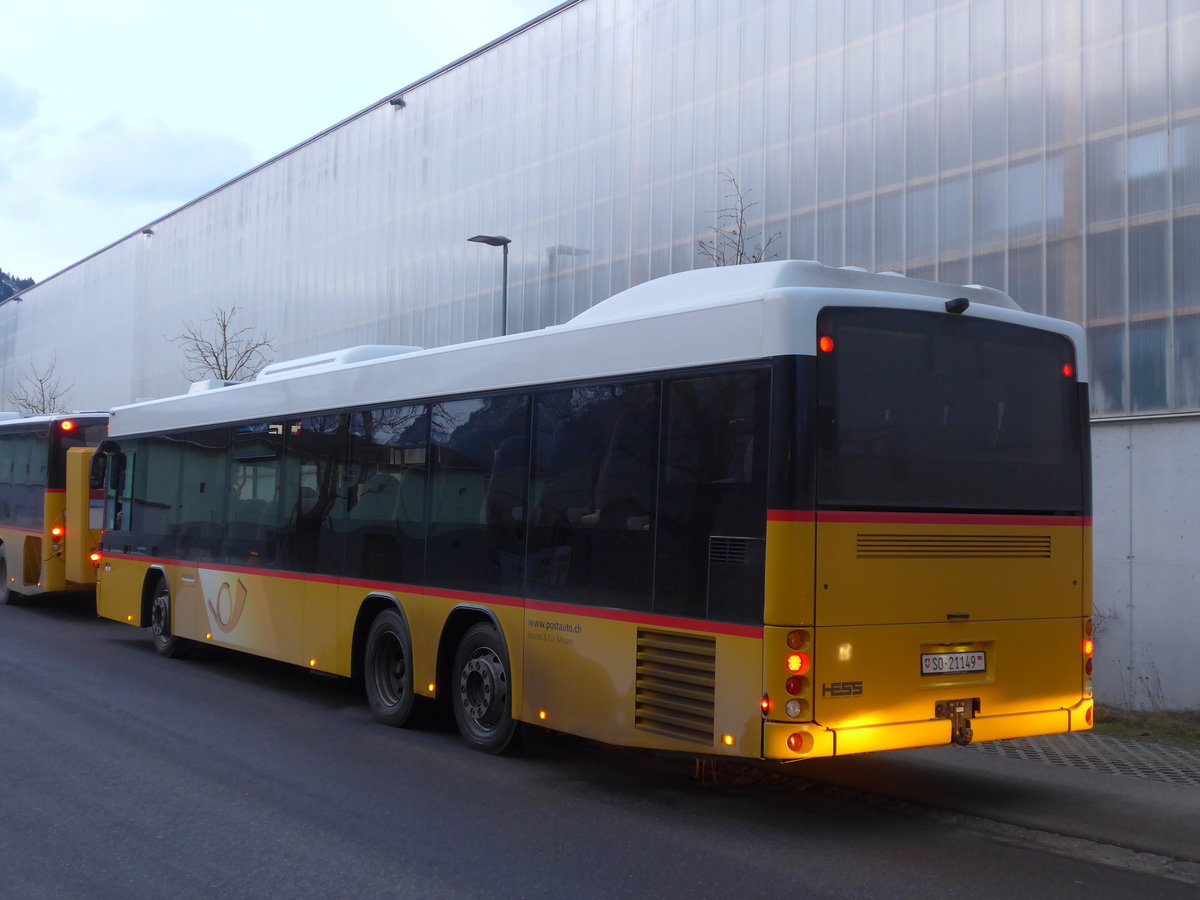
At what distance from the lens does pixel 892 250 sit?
52.9ft

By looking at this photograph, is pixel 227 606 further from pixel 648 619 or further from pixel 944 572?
pixel 944 572

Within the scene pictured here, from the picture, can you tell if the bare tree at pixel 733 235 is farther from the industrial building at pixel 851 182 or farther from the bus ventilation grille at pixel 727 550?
the bus ventilation grille at pixel 727 550

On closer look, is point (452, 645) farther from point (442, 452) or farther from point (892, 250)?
point (892, 250)

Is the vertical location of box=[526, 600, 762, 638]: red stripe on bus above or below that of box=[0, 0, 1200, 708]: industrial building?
below

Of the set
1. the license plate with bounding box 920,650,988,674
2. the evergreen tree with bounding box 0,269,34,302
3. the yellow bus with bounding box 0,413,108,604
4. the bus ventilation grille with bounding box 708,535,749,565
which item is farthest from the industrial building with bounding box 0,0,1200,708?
the evergreen tree with bounding box 0,269,34,302

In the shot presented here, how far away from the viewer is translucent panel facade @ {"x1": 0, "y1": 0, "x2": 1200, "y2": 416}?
531 inches

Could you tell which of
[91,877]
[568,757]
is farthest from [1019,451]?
[91,877]

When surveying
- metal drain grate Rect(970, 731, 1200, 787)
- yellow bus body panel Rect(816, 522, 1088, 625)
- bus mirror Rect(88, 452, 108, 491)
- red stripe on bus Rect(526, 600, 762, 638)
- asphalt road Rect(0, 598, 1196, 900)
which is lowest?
metal drain grate Rect(970, 731, 1200, 787)

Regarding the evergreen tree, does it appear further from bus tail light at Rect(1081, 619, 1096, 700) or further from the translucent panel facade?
bus tail light at Rect(1081, 619, 1096, 700)

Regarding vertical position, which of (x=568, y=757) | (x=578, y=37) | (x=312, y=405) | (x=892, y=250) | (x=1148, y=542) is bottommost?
(x=568, y=757)

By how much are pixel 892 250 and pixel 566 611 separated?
943 centimetres

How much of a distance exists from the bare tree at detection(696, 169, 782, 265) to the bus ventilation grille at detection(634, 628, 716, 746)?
10.2 metres

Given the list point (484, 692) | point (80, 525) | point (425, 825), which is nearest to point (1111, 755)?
point (484, 692)

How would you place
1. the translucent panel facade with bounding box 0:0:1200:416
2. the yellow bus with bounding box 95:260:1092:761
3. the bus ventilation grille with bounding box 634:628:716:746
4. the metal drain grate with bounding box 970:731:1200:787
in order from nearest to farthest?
the yellow bus with bounding box 95:260:1092:761 < the bus ventilation grille with bounding box 634:628:716:746 < the metal drain grate with bounding box 970:731:1200:787 < the translucent panel facade with bounding box 0:0:1200:416
